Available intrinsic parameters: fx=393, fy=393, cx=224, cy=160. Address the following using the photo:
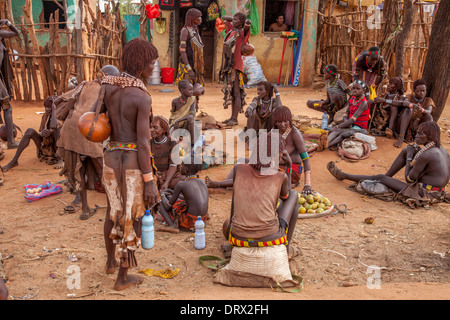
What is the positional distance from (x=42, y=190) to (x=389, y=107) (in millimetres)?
6170

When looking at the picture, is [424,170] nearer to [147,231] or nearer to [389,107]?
[389,107]

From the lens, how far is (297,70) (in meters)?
13.7

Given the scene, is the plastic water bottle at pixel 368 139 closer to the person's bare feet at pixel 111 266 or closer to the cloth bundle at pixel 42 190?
the cloth bundle at pixel 42 190

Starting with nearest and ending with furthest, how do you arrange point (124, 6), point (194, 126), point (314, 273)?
point (314, 273), point (194, 126), point (124, 6)

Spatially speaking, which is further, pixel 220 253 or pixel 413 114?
pixel 413 114

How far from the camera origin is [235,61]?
823 cm

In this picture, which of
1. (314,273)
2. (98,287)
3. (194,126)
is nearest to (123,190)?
(98,287)

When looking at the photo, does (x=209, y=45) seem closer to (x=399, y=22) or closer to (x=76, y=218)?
(x=399, y=22)

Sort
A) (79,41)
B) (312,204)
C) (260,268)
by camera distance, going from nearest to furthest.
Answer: (260,268)
(312,204)
(79,41)

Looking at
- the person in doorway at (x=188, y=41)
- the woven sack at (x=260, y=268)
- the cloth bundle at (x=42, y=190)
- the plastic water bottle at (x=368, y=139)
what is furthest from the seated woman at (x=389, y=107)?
the cloth bundle at (x=42, y=190)

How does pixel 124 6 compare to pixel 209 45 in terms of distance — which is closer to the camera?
pixel 209 45

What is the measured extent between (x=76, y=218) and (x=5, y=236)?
73 cm

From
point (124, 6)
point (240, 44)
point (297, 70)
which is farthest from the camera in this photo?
point (124, 6)

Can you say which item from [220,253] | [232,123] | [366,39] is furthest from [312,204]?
[366,39]
